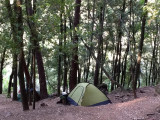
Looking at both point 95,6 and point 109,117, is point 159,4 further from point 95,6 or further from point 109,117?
point 95,6

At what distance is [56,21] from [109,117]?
4634 millimetres

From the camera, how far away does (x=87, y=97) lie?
31.8ft

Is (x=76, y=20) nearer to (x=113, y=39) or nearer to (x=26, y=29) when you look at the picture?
(x=26, y=29)

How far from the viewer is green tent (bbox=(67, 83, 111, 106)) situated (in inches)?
378

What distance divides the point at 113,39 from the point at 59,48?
336 inches

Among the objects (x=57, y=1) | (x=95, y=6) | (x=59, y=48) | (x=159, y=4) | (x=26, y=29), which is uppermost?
(x=95, y=6)

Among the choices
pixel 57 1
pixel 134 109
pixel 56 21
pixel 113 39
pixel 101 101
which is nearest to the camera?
pixel 134 109

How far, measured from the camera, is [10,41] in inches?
306

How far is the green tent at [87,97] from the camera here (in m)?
9.59

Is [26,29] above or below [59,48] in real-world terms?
above

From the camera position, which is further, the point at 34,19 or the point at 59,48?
the point at 59,48

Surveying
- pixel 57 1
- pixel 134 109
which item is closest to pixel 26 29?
pixel 57 1

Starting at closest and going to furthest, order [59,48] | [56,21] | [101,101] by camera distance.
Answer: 1. [56,21]
2. [101,101]
3. [59,48]

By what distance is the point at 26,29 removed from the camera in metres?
8.45
